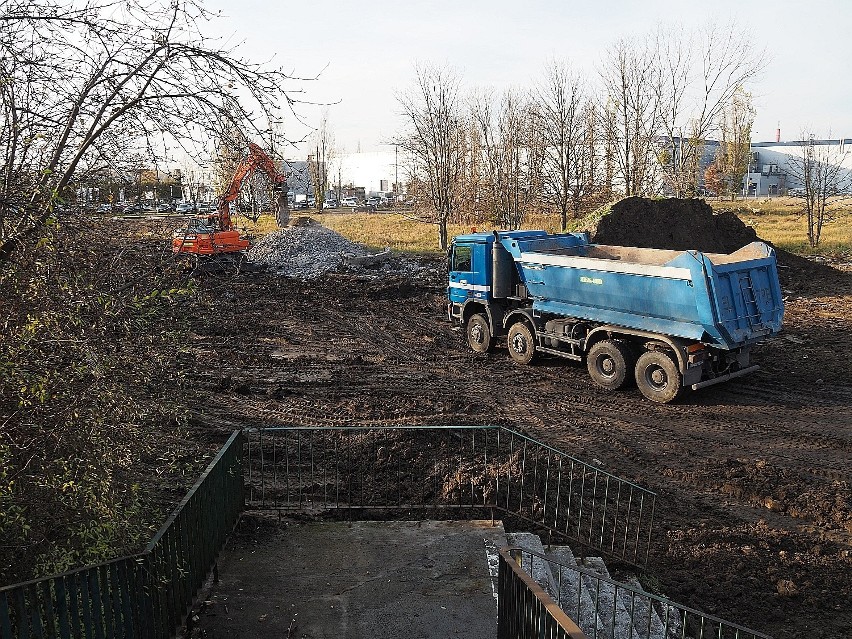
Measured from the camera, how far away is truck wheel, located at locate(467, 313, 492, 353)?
1583 cm

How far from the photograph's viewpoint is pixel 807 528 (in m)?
8.12

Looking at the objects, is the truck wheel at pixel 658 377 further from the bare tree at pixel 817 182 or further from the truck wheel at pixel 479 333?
the bare tree at pixel 817 182

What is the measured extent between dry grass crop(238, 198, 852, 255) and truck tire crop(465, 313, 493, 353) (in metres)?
15.2

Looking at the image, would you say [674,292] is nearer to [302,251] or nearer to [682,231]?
[682,231]

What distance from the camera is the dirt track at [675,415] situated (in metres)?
7.26

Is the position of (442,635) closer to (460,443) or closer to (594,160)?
(460,443)

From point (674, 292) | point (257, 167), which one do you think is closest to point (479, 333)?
point (674, 292)

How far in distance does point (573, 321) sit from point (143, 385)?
10.1m

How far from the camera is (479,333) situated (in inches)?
632

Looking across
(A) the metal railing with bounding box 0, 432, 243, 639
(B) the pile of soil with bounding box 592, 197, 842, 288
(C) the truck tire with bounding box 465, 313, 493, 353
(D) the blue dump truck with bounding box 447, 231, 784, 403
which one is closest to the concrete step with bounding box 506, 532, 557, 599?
(A) the metal railing with bounding box 0, 432, 243, 639

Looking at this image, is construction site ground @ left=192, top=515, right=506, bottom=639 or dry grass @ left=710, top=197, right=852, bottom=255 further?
dry grass @ left=710, top=197, right=852, bottom=255

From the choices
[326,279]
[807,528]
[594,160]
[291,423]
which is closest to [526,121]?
[594,160]

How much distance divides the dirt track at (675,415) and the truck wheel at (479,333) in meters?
0.28

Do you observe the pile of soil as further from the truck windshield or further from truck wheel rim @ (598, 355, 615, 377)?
truck wheel rim @ (598, 355, 615, 377)
